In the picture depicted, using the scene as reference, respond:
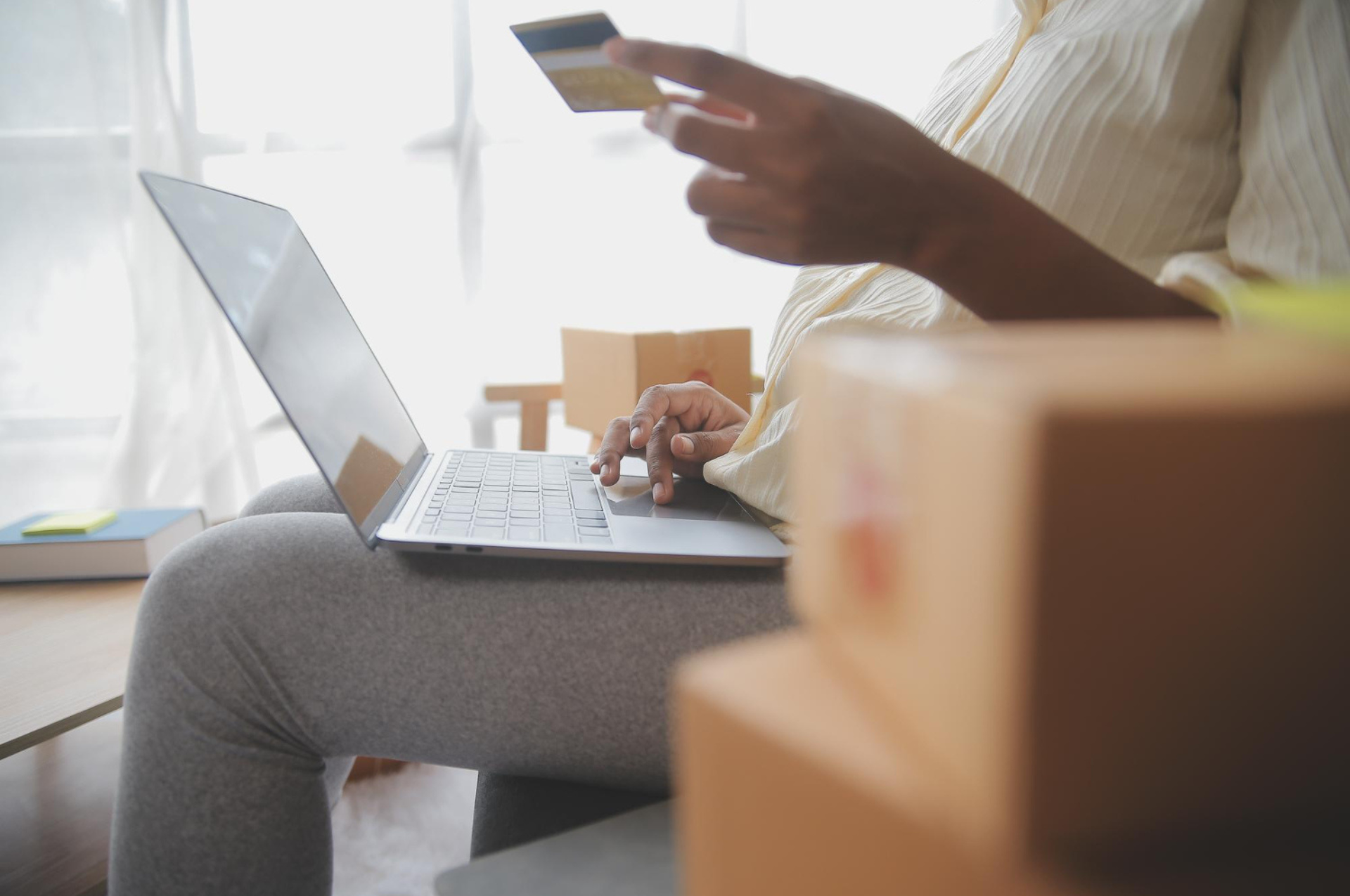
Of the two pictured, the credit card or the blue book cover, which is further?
the blue book cover

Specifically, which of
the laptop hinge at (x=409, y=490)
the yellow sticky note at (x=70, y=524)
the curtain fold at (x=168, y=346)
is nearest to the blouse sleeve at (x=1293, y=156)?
the laptop hinge at (x=409, y=490)

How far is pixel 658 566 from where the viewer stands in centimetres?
56

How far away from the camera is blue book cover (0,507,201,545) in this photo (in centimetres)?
114

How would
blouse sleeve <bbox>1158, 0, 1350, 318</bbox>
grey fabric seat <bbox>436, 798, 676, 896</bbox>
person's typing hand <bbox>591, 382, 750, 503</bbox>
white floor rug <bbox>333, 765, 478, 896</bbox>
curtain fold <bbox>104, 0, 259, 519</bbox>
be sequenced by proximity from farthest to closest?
curtain fold <bbox>104, 0, 259, 519</bbox>, white floor rug <bbox>333, 765, 478, 896</bbox>, person's typing hand <bbox>591, 382, 750, 503</bbox>, blouse sleeve <bbox>1158, 0, 1350, 318</bbox>, grey fabric seat <bbox>436, 798, 676, 896</bbox>

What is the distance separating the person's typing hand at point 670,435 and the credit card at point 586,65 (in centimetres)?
33

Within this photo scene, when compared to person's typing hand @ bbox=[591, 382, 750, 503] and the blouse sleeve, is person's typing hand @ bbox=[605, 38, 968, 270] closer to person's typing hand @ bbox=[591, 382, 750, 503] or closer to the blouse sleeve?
the blouse sleeve

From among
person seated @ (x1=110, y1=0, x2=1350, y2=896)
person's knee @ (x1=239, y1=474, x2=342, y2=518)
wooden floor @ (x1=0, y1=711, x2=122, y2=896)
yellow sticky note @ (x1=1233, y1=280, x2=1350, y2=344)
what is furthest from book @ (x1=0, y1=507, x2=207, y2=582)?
yellow sticky note @ (x1=1233, y1=280, x2=1350, y2=344)

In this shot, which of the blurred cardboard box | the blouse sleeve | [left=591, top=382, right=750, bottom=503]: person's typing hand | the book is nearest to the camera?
the blurred cardboard box

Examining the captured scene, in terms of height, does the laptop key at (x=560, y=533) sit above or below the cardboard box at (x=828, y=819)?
below

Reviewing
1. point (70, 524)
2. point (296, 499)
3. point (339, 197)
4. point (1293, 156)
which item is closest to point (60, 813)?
point (70, 524)

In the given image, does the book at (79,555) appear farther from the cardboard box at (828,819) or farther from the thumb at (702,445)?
the cardboard box at (828,819)

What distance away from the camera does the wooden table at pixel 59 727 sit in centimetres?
83

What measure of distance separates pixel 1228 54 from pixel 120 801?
862mm

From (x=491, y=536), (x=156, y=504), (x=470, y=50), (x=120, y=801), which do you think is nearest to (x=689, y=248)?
(x=470, y=50)
